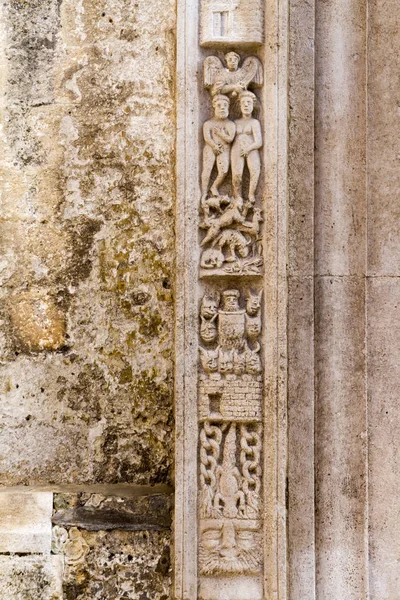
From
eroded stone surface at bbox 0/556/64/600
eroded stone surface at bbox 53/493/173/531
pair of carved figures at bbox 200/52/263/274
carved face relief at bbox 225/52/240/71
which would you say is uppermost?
carved face relief at bbox 225/52/240/71

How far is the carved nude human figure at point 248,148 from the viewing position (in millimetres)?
2490

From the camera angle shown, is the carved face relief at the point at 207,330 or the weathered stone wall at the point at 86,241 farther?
the weathered stone wall at the point at 86,241

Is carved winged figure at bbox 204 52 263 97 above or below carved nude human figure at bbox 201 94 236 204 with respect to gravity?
above

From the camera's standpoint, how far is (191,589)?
2439mm

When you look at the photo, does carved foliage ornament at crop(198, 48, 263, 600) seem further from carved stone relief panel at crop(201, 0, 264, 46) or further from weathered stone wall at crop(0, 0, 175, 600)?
weathered stone wall at crop(0, 0, 175, 600)

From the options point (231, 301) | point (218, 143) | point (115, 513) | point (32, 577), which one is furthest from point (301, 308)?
point (32, 577)

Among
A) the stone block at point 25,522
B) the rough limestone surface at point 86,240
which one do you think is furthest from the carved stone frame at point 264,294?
the stone block at point 25,522

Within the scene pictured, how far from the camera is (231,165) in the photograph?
2.51m

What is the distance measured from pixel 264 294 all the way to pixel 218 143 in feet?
1.97

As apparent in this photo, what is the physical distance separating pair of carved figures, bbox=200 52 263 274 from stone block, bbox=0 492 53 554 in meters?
1.11

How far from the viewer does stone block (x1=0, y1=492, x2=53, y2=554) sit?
251 cm

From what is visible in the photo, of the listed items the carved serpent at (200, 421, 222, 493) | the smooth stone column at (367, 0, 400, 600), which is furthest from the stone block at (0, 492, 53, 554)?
the smooth stone column at (367, 0, 400, 600)

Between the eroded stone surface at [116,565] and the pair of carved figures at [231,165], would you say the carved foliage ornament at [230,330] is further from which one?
the eroded stone surface at [116,565]

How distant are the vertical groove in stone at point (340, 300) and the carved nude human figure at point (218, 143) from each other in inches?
14.0
